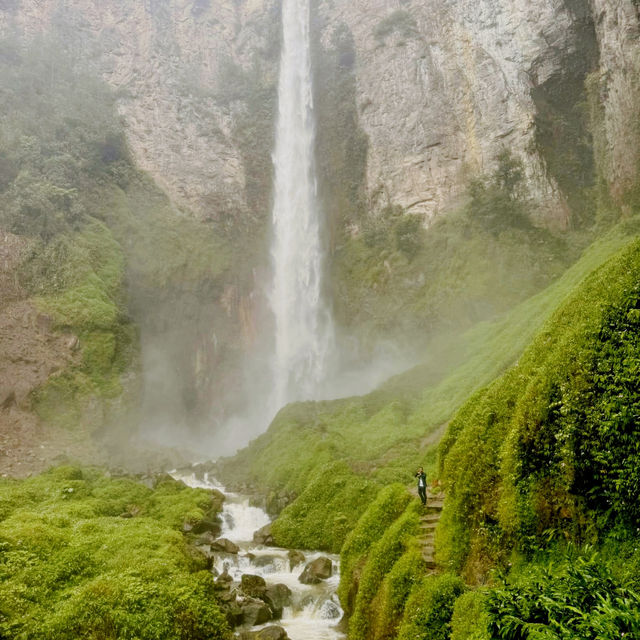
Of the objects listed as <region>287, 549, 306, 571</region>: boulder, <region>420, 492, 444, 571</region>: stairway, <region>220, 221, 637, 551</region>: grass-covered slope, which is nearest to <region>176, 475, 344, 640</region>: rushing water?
<region>287, 549, 306, 571</region>: boulder

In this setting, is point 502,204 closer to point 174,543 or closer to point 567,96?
point 567,96

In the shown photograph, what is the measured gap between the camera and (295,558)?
18.6 metres

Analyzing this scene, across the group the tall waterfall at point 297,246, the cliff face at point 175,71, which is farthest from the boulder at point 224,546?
the cliff face at point 175,71

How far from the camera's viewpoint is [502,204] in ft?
131

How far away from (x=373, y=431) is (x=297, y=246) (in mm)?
30105

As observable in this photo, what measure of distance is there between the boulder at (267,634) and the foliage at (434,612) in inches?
159

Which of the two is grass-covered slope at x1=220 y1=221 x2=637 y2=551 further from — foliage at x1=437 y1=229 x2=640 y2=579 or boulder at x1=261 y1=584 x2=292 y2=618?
foliage at x1=437 y1=229 x2=640 y2=579

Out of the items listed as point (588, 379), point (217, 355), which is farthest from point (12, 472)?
point (588, 379)

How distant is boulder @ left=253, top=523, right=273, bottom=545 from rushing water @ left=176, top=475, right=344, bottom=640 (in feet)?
0.84

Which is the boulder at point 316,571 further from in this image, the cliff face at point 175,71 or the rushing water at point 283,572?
the cliff face at point 175,71

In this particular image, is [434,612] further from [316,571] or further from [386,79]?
[386,79]

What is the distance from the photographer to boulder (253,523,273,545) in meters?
21.1

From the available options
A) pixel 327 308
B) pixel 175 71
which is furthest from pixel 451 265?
pixel 175 71

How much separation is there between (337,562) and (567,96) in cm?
3907
